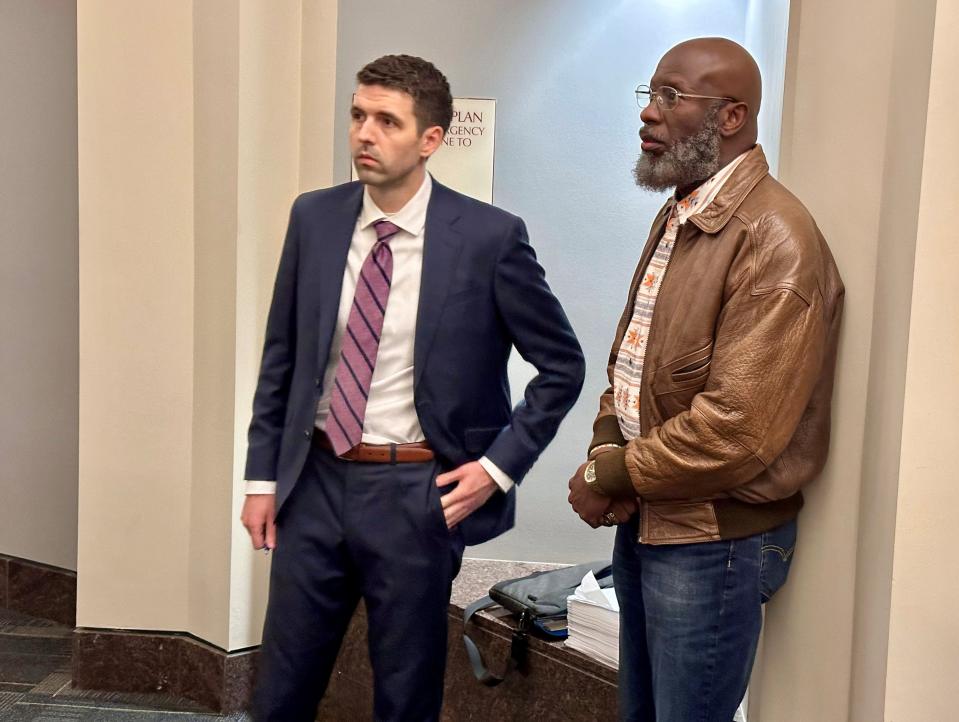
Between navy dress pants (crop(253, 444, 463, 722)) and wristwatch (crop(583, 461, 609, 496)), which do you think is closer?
wristwatch (crop(583, 461, 609, 496))

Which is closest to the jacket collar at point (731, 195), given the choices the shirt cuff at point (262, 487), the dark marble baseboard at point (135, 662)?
the shirt cuff at point (262, 487)

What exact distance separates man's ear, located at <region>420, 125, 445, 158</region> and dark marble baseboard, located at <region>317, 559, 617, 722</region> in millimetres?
Result: 1307

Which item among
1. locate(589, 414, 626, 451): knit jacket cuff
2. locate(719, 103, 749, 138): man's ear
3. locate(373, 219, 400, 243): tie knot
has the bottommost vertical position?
locate(589, 414, 626, 451): knit jacket cuff

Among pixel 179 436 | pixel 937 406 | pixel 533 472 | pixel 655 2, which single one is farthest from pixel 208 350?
pixel 937 406

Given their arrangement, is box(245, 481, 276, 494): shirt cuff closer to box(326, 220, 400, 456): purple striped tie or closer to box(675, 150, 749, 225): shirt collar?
box(326, 220, 400, 456): purple striped tie

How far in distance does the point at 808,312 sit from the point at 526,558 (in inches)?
86.7

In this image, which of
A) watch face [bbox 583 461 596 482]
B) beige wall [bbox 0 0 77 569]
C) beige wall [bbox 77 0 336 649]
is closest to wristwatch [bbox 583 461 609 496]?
watch face [bbox 583 461 596 482]

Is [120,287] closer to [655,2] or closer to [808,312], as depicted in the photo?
[655,2]

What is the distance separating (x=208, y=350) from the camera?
3197 mm

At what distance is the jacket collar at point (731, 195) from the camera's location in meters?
1.79

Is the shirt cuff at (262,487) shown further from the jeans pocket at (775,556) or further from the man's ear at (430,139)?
the jeans pocket at (775,556)

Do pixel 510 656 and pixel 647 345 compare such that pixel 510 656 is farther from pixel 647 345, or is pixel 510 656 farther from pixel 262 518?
pixel 647 345

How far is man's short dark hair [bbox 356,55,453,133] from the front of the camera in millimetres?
2035

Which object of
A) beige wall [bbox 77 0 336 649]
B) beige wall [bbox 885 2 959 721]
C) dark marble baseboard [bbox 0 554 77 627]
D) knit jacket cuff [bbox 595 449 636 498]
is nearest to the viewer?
beige wall [bbox 885 2 959 721]
